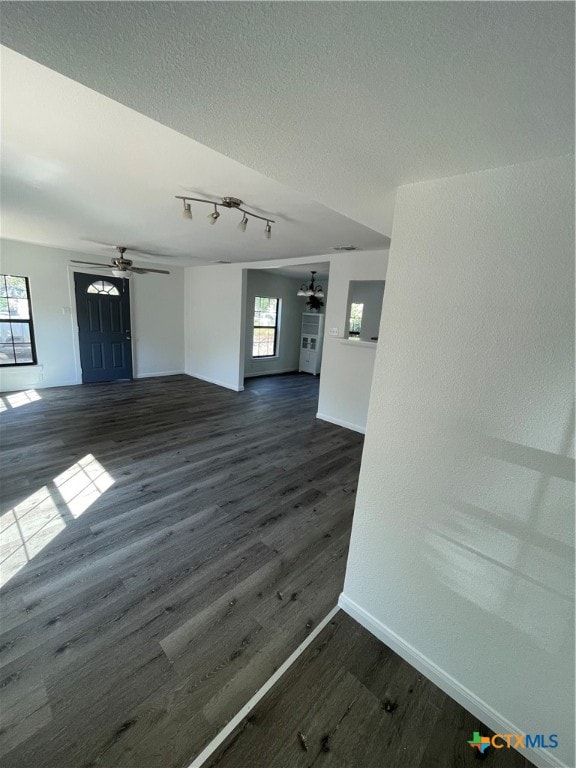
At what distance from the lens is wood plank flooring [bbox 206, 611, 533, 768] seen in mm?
1228

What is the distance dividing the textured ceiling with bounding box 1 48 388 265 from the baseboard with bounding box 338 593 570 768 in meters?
2.74

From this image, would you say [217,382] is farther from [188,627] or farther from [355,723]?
[355,723]

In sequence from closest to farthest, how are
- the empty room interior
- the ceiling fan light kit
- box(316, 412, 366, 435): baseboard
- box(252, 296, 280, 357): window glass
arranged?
1. the empty room interior
2. box(316, 412, 366, 435): baseboard
3. the ceiling fan light kit
4. box(252, 296, 280, 357): window glass

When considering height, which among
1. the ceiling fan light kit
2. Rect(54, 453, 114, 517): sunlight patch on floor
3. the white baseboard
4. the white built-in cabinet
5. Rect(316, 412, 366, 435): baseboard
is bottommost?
the white baseboard

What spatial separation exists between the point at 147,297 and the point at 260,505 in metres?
5.67

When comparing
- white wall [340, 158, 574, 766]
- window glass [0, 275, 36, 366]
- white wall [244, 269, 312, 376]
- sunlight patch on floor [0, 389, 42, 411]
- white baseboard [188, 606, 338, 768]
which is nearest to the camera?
white wall [340, 158, 574, 766]

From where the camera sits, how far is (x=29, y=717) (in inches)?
50.3

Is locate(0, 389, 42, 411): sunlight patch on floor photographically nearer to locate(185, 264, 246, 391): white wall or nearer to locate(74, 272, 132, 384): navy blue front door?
locate(74, 272, 132, 384): navy blue front door

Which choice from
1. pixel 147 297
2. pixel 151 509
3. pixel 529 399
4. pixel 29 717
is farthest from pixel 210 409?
pixel 529 399

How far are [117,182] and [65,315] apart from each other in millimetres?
4523

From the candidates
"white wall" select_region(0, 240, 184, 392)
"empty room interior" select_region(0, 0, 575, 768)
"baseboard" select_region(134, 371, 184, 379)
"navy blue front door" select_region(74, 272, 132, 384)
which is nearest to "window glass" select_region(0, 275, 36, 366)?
"white wall" select_region(0, 240, 184, 392)

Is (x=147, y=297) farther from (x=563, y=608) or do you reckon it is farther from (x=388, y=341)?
(x=563, y=608)

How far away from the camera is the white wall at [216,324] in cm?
617

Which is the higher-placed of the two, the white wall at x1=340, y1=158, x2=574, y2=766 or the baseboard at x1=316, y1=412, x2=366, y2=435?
the white wall at x1=340, y1=158, x2=574, y2=766
